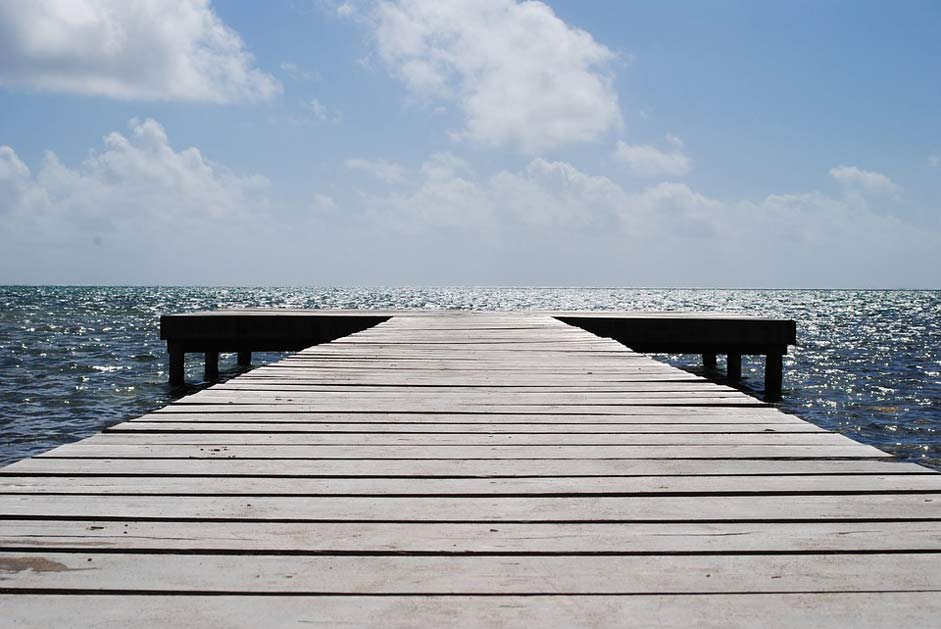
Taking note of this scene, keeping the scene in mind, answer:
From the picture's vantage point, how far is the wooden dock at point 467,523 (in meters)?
1.56

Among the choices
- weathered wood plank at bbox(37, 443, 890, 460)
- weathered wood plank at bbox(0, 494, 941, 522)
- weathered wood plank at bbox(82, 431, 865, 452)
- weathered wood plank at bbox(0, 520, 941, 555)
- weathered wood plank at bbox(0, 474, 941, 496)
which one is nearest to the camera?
weathered wood plank at bbox(0, 520, 941, 555)

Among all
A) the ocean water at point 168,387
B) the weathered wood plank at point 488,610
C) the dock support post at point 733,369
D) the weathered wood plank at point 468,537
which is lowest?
the ocean water at point 168,387

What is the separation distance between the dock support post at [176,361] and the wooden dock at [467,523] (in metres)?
9.42

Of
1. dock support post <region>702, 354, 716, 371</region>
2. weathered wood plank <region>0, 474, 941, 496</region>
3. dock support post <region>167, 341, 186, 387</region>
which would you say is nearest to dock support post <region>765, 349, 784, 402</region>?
dock support post <region>702, 354, 716, 371</region>

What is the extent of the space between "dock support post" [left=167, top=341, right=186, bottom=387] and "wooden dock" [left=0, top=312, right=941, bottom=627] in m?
9.42

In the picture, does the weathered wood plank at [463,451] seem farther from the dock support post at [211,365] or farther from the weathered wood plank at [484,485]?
the dock support post at [211,365]

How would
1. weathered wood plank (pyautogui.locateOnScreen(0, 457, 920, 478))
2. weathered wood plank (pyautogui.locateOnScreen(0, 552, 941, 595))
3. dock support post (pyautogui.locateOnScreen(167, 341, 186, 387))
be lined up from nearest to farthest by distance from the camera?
weathered wood plank (pyautogui.locateOnScreen(0, 552, 941, 595)), weathered wood plank (pyautogui.locateOnScreen(0, 457, 920, 478)), dock support post (pyautogui.locateOnScreen(167, 341, 186, 387))

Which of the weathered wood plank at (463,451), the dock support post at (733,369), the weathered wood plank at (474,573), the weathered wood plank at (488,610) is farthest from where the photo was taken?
the dock support post at (733,369)

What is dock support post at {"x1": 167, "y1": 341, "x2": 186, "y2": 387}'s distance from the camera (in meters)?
12.4

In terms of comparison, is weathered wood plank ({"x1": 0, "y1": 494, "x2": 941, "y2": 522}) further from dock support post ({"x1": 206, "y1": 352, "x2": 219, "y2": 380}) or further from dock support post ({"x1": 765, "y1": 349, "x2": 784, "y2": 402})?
dock support post ({"x1": 206, "y1": 352, "x2": 219, "y2": 380})

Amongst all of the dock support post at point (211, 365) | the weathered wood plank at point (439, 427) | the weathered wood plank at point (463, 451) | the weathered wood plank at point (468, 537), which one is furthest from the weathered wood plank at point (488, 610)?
the dock support post at point (211, 365)

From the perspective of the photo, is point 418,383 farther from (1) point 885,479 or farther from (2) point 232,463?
(1) point 885,479

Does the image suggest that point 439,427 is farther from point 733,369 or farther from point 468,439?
point 733,369

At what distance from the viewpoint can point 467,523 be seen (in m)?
2.01
